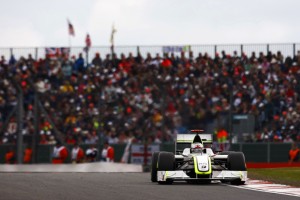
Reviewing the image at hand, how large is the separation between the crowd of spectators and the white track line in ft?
32.2

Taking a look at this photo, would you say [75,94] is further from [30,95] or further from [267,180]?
[267,180]

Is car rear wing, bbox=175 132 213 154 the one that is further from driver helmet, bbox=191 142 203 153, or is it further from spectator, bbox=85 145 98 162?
spectator, bbox=85 145 98 162

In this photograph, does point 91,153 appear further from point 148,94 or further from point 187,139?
point 187,139

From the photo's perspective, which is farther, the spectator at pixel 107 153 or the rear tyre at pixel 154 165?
the spectator at pixel 107 153

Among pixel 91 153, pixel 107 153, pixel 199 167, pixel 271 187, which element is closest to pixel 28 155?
pixel 91 153

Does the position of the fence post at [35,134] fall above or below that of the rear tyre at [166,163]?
above

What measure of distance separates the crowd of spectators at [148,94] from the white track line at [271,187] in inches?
387

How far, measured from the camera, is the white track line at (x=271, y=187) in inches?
574

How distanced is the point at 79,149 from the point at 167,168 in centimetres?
1333

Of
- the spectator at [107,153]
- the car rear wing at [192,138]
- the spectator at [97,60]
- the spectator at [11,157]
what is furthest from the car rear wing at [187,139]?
the spectator at [97,60]

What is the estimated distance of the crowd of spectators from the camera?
3014 cm

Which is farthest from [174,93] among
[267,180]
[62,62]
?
[267,180]

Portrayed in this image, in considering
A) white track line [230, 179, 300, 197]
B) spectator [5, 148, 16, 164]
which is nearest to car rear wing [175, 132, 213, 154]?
white track line [230, 179, 300, 197]

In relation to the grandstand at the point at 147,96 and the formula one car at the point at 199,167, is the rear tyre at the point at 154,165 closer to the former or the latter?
the formula one car at the point at 199,167
